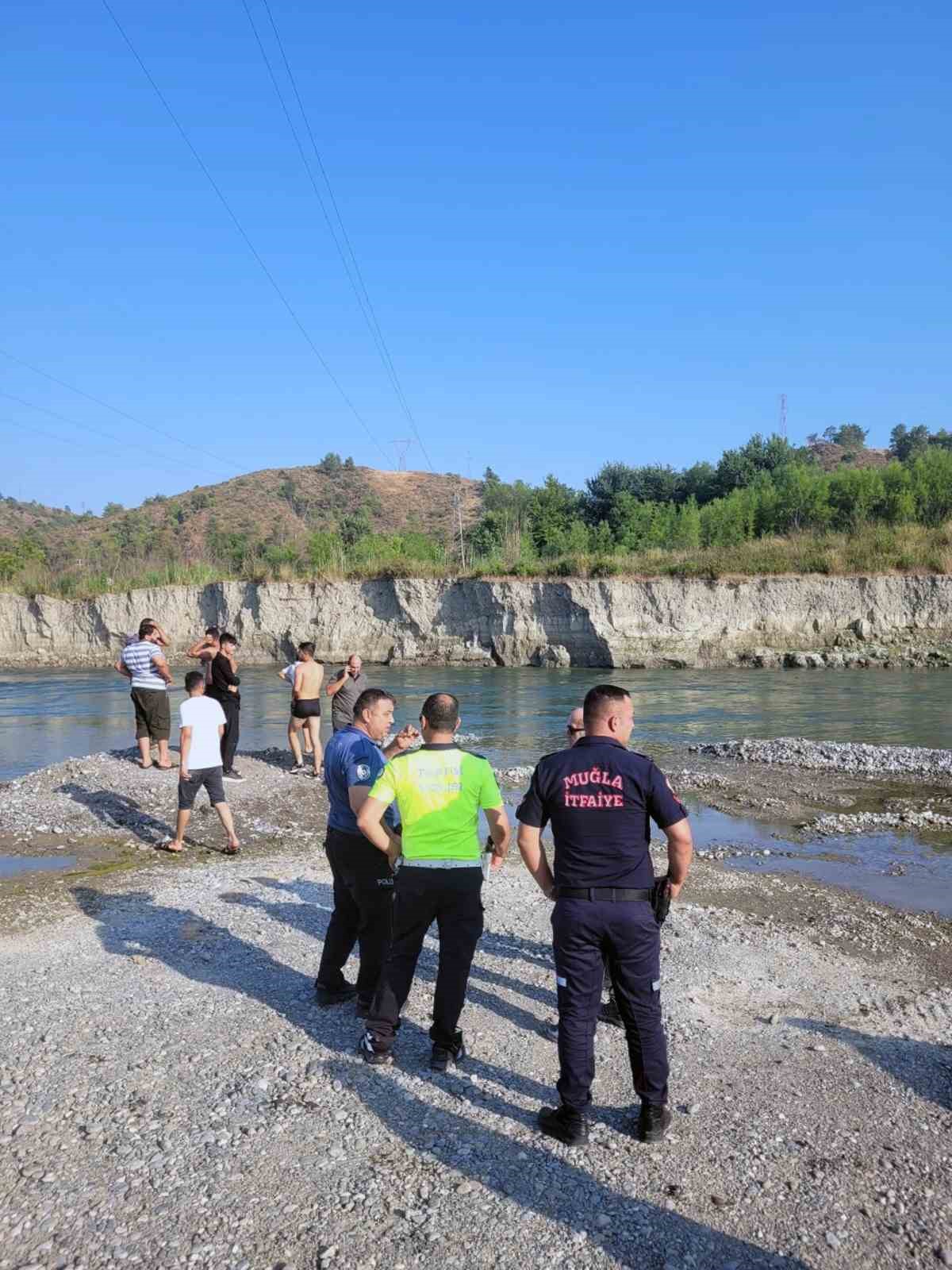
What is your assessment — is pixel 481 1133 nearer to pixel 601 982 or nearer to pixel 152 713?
pixel 601 982

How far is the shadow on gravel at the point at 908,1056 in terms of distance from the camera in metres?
5.11

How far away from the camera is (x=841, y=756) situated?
57.2ft

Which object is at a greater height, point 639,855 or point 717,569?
point 717,569

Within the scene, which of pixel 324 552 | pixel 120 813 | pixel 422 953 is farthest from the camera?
pixel 324 552

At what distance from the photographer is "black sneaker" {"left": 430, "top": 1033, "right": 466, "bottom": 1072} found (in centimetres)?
528

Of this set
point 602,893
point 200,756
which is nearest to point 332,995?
point 602,893

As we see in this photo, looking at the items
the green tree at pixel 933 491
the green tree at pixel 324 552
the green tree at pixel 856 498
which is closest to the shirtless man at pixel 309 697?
the green tree at pixel 324 552

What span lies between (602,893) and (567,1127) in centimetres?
112

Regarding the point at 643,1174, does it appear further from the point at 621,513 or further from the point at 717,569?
the point at 621,513

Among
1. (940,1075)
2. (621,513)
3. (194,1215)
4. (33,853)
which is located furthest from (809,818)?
(621,513)

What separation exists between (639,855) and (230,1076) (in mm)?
2552

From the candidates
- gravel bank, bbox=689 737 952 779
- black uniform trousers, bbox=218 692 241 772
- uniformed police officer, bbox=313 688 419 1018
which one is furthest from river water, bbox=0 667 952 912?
uniformed police officer, bbox=313 688 419 1018

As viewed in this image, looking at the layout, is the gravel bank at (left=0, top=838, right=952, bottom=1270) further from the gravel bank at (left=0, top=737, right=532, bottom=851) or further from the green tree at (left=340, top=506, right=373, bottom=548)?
the green tree at (left=340, top=506, right=373, bottom=548)

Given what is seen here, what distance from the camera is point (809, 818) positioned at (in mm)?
13070
